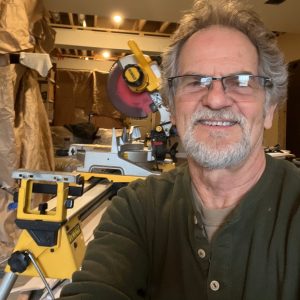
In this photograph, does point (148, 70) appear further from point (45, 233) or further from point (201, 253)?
point (201, 253)

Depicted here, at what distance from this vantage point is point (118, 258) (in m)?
0.95

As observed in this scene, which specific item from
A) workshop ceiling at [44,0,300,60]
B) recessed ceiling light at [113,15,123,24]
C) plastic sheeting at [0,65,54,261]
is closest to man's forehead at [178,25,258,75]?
plastic sheeting at [0,65,54,261]

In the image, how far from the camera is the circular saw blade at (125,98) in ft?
7.67

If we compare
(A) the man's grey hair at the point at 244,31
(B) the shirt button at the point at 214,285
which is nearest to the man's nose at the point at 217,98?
(A) the man's grey hair at the point at 244,31

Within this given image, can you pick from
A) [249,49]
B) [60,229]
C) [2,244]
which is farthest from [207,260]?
[2,244]

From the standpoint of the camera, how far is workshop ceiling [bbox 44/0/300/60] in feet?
14.5

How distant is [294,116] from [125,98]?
444 centimetres

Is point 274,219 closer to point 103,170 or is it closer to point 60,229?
point 60,229

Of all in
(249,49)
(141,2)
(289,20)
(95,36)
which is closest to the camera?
(249,49)

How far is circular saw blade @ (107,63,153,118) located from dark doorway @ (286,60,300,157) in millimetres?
4111

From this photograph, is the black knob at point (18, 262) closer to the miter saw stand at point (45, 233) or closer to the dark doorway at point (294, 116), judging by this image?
the miter saw stand at point (45, 233)

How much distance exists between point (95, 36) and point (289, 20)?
9.87ft

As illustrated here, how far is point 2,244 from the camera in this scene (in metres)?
2.71

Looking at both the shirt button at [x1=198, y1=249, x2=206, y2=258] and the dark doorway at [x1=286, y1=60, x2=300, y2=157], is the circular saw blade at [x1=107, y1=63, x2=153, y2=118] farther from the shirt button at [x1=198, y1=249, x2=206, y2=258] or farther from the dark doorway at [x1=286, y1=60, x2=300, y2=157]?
the dark doorway at [x1=286, y1=60, x2=300, y2=157]
